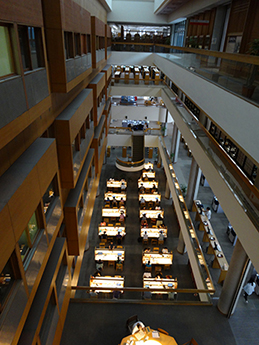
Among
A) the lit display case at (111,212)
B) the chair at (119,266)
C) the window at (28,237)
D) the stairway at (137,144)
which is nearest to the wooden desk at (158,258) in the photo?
the chair at (119,266)

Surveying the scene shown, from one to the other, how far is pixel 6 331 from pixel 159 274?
9040 millimetres

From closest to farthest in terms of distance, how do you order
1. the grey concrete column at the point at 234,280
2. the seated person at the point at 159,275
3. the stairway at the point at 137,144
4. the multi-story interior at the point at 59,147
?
the multi-story interior at the point at 59,147 → the grey concrete column at the point at 234,280 → the seated person at the point at 159,275 → the stairway at the point at 137,144

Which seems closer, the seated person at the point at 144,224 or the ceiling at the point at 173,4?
the seated person at the point at 144,224

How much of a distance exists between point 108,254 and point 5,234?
32.2ft

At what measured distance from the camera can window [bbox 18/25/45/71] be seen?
321cm

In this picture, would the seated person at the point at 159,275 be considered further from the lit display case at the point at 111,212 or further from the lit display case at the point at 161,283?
the lit display case at the point at 111,212

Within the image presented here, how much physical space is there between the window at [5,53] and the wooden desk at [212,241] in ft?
27.2

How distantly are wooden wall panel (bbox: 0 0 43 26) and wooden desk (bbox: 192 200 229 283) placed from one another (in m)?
8.41

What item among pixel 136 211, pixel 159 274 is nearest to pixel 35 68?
pixel 159 274

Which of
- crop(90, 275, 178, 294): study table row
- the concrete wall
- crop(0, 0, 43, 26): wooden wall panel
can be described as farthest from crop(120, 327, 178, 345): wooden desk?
the concrete wall

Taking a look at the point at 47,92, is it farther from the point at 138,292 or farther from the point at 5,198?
the point at 138,292

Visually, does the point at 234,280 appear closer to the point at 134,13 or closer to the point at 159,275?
the point at 159,275

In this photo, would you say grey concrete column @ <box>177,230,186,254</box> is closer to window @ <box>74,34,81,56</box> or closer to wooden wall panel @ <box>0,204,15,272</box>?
window @ <box>74,34,81,56</box>

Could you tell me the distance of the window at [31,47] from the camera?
10.5 feet
